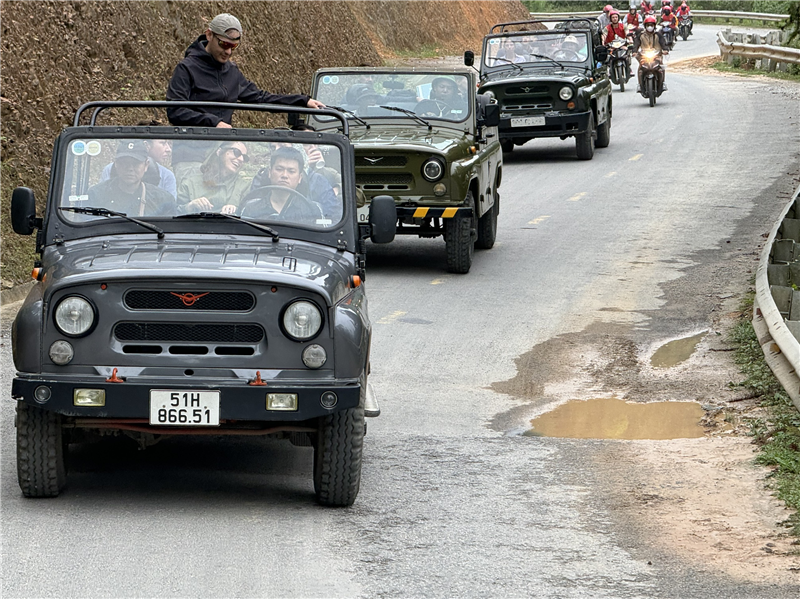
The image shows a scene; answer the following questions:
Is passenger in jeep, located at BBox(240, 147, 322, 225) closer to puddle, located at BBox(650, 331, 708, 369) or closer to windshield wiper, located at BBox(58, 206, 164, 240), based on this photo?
windshield wiper, located at BBox(58, 206, 164, 240)

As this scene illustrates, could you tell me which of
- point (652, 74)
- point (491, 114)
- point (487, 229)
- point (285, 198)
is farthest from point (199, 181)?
point (652, 74)

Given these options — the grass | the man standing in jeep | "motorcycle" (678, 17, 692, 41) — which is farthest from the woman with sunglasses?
"motorcycle" (678, 17, 692, 41)

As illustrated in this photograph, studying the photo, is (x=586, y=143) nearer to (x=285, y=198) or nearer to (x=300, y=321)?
(x=285, y=198)

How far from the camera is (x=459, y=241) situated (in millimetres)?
13648

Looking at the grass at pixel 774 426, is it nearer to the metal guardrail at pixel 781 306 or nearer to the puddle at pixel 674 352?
the metal guardrail at pixel 781 306

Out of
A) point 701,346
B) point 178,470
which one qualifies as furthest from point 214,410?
point 701,346

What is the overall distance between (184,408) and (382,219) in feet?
5.67

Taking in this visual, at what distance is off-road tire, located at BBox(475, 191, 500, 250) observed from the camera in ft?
49.8

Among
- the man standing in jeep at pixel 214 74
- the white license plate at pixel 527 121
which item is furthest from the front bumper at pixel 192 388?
the white license plate at pixel 527 121

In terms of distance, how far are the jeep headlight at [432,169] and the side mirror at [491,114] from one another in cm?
99

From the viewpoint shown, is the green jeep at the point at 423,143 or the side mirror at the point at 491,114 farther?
the side mirror at the point at 491,114

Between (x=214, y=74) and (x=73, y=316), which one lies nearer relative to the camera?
(x=73, y=316)

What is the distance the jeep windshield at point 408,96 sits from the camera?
14156 millimetres

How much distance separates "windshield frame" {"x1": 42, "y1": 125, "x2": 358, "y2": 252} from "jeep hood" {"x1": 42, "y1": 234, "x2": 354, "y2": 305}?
87mm
